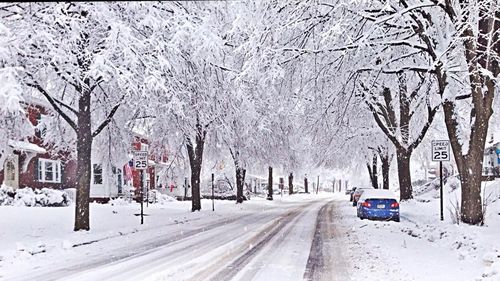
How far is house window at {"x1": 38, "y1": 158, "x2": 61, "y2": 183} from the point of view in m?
35.1

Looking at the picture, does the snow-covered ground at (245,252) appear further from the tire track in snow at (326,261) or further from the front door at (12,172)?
the front door at (12,172)

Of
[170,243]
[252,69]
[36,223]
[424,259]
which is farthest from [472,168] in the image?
[36,223]

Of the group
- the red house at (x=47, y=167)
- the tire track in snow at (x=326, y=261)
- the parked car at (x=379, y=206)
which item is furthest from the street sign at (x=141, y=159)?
the parked car at (x=379, y=206)

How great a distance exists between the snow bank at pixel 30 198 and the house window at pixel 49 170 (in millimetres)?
6674

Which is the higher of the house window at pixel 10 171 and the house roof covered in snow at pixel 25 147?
the house roof covered in snow at pixel 25 147

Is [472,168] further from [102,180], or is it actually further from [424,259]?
[102,180]

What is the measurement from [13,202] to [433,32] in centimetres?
2050

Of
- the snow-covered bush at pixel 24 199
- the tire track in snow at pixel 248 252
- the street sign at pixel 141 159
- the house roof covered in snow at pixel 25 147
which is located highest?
the house roof covered in snow at pixel 25 147

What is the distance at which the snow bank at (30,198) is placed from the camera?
2547 centimetres

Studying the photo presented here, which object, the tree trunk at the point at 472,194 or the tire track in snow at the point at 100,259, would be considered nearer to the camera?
the tire track in snow at the point at 100,259

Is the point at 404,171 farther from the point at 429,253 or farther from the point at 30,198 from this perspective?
the point at 30,198

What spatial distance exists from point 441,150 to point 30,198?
19.8 m

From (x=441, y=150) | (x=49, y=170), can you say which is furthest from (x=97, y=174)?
(x=441, y=150)

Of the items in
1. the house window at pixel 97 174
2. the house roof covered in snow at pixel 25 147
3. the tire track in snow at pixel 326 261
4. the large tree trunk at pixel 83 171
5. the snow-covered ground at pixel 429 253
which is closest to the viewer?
the snow-covered ground at pixel 429 253
